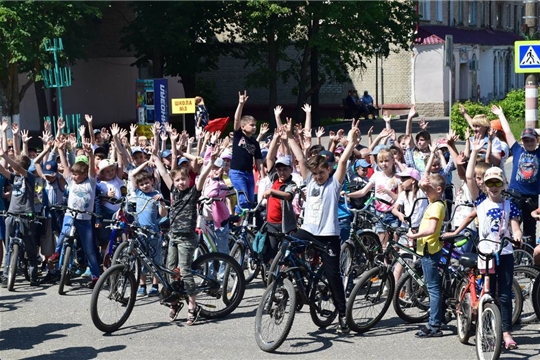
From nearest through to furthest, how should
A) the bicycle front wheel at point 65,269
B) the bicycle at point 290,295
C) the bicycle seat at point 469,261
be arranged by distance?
1. the bicycle seat at point 469,261
2. the bicycle at point 290,295
3. the bicycle front wheel at point 65,269

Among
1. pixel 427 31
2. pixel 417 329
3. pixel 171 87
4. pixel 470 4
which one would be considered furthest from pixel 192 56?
pixel 417 329

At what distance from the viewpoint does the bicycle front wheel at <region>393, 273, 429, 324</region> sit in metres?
9.39

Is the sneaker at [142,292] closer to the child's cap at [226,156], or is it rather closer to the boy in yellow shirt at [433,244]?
the child's cap at [226,156]

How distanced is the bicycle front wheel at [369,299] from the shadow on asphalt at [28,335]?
280 cm

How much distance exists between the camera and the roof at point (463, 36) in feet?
Result: 170

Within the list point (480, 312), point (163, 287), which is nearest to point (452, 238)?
point (480, 312)

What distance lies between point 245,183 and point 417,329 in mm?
3859

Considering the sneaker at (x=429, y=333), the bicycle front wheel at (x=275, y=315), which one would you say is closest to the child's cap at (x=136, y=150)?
the bicycle front wheel at (x=275, y=315)

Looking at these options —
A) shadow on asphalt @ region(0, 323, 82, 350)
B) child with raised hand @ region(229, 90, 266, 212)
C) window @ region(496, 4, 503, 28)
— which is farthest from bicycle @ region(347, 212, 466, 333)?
window @ region(496, 4, 503, 28)

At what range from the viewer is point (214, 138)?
41.9 feet

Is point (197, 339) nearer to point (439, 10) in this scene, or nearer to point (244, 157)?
point (244, 157)

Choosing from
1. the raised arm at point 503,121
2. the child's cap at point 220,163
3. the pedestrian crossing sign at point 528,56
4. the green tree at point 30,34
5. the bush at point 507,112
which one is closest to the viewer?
the raised arm at point 503,121

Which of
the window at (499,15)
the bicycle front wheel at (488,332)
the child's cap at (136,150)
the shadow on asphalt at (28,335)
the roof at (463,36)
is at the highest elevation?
the window at (499,15)

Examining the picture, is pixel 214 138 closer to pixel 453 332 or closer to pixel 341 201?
pixel 341 201
